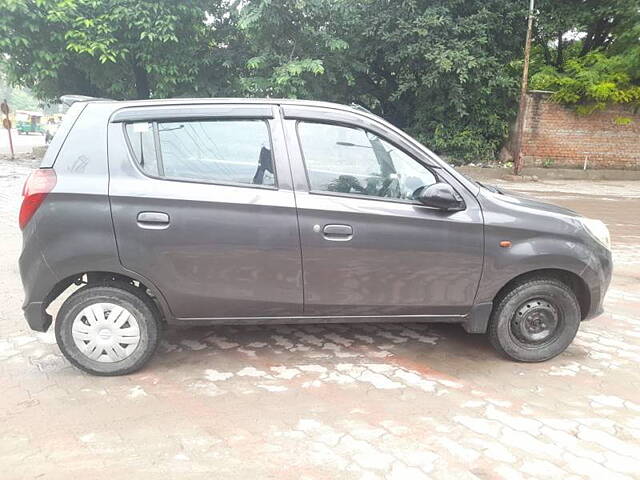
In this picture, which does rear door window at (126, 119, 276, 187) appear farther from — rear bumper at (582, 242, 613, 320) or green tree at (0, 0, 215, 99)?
green tree at (0, 0, 215, 99)

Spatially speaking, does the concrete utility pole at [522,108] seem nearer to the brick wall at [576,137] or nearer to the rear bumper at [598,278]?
the brick wall at [576,137]

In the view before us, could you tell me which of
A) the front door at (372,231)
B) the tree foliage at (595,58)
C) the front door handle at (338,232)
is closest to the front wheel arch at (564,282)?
the front door at (372,231)

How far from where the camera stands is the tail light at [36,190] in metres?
3.04

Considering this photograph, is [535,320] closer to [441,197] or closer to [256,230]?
[441,197]

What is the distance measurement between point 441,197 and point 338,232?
2.29 ft

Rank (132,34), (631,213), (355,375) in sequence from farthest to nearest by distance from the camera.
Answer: (132,34) < (631,213) < (355,375)

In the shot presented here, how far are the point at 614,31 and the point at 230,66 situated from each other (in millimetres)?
13094

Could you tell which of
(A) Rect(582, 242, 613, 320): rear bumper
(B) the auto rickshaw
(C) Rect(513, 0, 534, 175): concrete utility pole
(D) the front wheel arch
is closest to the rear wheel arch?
(D) the front wheel arch

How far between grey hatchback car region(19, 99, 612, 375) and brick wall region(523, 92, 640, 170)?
49.1ft

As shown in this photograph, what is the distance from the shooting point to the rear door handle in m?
3.06

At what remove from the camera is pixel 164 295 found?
3193mm

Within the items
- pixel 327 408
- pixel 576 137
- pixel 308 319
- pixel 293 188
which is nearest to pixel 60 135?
pixel 293 188

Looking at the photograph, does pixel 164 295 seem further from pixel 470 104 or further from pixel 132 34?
pixel 470 104

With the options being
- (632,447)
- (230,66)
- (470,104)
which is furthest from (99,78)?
(632,447)
